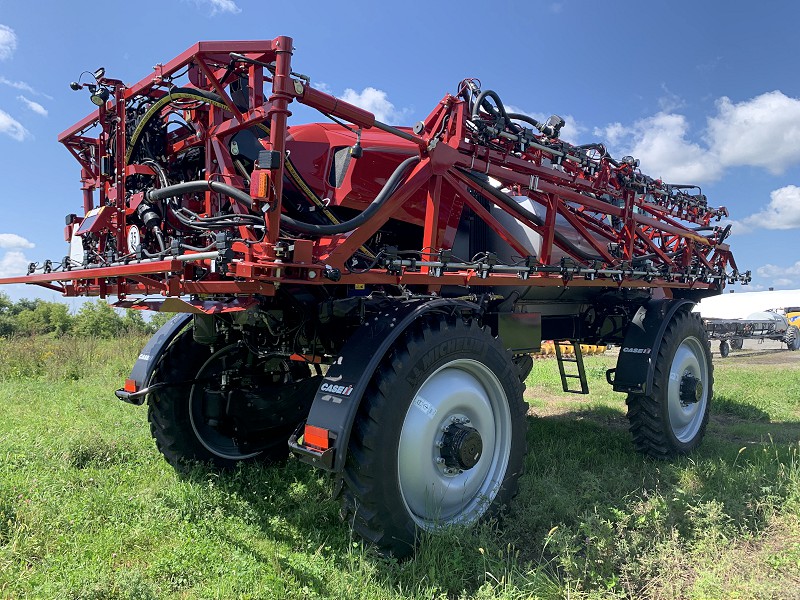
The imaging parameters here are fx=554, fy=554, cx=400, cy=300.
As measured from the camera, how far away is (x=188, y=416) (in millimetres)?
4473

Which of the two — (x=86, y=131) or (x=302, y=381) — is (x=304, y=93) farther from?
(x=302, y=381)

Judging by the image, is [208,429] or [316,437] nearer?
[316,437]

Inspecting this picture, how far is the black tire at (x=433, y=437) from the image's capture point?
9.74 feet

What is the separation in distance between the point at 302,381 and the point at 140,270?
183 centimetres

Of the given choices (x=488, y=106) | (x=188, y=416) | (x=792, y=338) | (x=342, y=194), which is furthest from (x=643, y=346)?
(x=792, y=338)

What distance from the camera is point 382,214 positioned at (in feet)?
11.7

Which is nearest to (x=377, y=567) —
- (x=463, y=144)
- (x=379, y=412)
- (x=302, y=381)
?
(x=379, y=412)

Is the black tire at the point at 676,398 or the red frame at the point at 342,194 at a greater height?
the red frame at the point at 342,194

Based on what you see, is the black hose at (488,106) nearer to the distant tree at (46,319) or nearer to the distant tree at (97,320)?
the distant tree at (97,320)

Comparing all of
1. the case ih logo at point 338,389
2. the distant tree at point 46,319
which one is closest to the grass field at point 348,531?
the case ih logo at point 338,389

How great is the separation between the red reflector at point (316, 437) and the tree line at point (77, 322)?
1222cm

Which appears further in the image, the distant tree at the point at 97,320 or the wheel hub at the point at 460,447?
the distant tree at the point at 97,320

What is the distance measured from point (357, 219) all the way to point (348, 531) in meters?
1.95

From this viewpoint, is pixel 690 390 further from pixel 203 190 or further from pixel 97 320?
pixel 97 320
